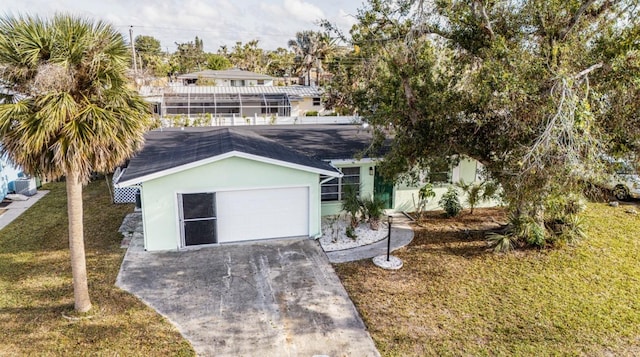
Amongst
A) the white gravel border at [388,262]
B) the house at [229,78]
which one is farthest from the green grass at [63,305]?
the house at [229,78]

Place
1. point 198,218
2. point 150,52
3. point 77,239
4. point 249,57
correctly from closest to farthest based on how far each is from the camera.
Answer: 1. point 77,239
2. point 198,218
3. point 249,57
4. point 150,52

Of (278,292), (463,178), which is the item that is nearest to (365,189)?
(463,178)

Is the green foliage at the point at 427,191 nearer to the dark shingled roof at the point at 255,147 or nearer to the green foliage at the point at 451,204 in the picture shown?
the green foliage at the point at 451,204

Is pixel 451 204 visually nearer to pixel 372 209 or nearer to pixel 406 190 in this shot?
pixel 406 190

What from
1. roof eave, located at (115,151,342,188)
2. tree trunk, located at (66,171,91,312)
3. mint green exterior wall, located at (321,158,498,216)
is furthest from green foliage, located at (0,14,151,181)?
mint green exterior wall, located at (321,158,498,216)

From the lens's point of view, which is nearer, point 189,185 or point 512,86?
point 512,86

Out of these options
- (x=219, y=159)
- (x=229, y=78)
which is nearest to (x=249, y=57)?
(x=229, y=78)

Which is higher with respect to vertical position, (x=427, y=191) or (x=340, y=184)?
(x=340, y=184)

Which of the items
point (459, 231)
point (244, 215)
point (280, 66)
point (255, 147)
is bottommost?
point (459, 231)
